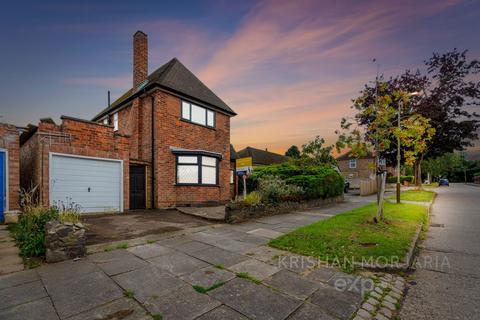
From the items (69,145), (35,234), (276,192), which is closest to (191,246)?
(35,234)

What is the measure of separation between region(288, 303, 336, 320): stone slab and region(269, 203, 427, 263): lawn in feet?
6.15

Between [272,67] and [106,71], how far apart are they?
9.32 meters

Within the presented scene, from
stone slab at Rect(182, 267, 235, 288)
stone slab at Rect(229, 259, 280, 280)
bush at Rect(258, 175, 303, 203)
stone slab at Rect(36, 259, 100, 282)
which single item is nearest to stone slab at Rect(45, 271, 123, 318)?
stone slab at Rect(36, 259, 100, 282)

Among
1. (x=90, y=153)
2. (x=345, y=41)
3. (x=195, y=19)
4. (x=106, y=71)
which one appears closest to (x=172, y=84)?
(x=106, y=71)

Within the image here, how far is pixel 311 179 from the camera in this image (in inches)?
552

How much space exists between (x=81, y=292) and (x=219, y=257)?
2.50m

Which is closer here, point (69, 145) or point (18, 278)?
point (18, 278)

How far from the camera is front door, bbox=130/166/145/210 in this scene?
12.0 metres

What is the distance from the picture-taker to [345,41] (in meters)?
10.1

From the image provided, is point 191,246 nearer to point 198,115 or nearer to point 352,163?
point 198,115

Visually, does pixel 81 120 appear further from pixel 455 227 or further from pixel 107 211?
pixel 455 227

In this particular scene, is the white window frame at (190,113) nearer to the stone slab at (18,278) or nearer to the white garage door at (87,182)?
the white garage door at (87,182)

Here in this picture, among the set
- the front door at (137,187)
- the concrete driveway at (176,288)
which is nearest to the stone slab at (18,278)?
the concrete driveway at (176,288)

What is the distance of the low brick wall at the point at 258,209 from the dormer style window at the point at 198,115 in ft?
23.4
